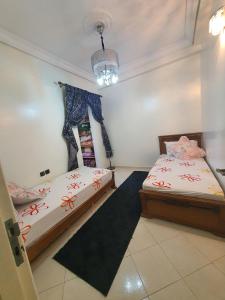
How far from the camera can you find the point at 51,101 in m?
2.85

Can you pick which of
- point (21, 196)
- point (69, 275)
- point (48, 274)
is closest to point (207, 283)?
point (69, 275)

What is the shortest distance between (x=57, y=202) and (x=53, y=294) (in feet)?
2.78

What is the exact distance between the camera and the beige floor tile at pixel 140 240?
157 cm

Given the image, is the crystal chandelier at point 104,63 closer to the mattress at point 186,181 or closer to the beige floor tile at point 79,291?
the mattress at point 186,181

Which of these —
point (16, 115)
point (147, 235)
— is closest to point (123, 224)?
point (147, 235)

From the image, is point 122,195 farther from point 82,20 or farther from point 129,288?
point 82,20

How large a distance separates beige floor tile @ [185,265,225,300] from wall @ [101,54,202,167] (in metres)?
2.69

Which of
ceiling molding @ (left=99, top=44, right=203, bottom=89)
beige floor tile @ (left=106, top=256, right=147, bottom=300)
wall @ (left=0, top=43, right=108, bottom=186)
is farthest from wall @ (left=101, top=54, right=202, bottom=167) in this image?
beige floor tile @ (left=106, top=256, right=147, bottom=300)

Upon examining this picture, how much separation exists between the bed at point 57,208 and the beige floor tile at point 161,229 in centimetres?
95

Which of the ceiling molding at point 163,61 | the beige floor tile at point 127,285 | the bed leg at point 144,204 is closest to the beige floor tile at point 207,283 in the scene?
the beige floor tile at point 127,285

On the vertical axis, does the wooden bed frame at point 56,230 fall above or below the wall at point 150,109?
below

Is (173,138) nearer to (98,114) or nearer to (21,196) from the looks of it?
(98,114)

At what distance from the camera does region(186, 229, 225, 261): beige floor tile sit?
1376mm

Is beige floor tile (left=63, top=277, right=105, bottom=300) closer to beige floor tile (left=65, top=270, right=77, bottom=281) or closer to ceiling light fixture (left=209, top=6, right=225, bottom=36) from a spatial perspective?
beige floor tile (left=65, top=270, right=77, bottom=281)
